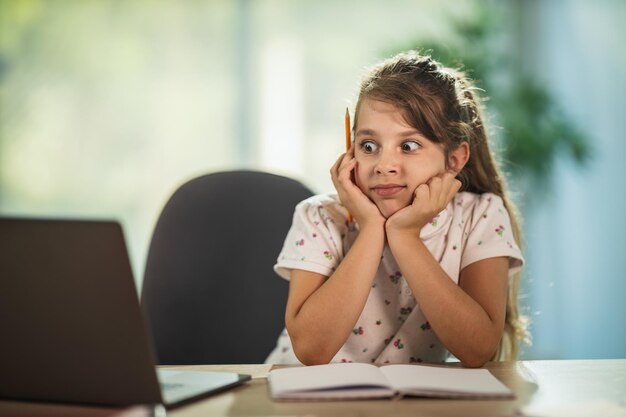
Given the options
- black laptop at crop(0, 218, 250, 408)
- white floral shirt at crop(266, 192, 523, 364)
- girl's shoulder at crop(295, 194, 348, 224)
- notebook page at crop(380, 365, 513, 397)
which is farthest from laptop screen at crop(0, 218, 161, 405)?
girl's shoulder at crop(295, 194, 348, 224)

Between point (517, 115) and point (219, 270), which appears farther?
point (517, 115)

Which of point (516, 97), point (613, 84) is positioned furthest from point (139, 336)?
point (613, 84)

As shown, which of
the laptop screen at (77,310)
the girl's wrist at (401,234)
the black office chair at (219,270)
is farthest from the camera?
the black office chair at (219,270)

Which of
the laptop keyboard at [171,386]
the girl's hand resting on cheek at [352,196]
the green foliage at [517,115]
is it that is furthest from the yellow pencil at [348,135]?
the green foliage at [517,115]

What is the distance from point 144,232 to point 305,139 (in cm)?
88

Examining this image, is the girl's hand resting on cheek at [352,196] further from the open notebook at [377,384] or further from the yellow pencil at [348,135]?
the open notebook at [377,384]

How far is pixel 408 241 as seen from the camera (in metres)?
1.31

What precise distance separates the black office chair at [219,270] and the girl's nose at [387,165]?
339 mm

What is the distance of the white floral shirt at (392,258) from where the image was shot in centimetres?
139

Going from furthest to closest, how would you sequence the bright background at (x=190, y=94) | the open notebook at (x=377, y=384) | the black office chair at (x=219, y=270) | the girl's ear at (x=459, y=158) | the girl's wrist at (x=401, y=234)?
1. the bright background at (x=190, y=94)
2. the black office chair at (x=219, y=270)
3. the girl's ear at (x=459, y=158)
4. the girl's wrist at (x=401, y=234)
5. the open notebook at (x=377, y=384)

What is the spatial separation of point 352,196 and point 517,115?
2.03 m

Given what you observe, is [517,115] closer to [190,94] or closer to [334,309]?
[190,94]

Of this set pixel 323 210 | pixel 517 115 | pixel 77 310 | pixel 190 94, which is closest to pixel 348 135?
pixel 323 210

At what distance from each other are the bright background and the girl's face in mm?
2228
